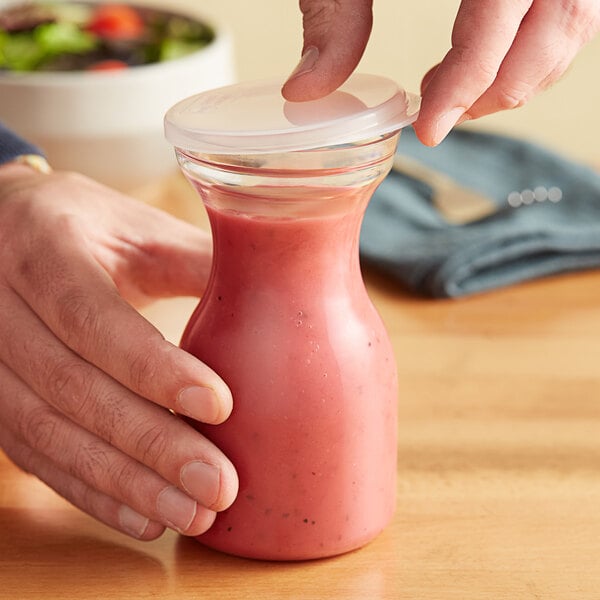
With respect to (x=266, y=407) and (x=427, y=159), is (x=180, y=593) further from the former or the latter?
(x=427, y=159)

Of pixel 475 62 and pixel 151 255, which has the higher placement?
pixel 475 62

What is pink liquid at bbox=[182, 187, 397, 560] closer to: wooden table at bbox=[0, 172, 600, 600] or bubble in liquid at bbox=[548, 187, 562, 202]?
wooden table at bbox=[0, 172, 600, 600]

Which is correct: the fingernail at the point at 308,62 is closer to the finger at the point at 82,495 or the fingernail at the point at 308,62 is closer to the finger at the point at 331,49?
the finger at the point at 331,49

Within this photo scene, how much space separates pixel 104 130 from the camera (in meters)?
1.30

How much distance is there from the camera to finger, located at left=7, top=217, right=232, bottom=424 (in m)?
0.65

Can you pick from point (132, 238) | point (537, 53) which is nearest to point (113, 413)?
point (132, 238)

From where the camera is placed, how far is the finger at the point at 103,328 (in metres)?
0.65

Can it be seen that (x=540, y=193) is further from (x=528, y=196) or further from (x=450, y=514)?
(x=450, y=514)

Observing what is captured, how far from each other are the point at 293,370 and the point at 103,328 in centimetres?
12

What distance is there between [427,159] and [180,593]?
0.93 metres

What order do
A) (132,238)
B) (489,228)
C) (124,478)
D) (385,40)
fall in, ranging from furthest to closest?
(385,40) < (489,228) < (132,238) < (124,478)

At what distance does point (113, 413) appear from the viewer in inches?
27.3

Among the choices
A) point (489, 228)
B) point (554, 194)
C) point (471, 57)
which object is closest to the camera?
point (471, 57)

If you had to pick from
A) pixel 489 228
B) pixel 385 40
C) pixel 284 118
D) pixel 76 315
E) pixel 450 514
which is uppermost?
pixel 284 118
